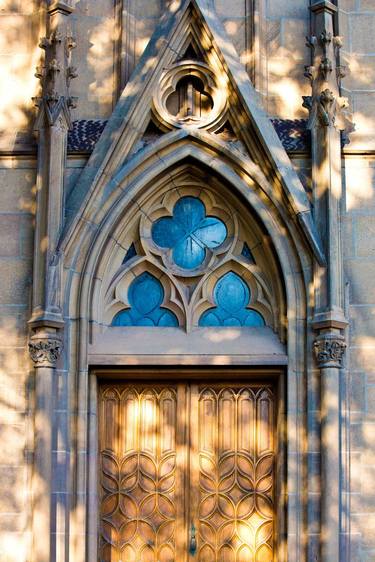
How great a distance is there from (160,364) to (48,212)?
174 cm

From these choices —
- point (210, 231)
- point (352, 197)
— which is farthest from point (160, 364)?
point (352, 197)

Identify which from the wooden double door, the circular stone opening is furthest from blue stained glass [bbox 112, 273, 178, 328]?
the circular stone opening

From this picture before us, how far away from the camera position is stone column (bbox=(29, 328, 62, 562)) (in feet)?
39.4

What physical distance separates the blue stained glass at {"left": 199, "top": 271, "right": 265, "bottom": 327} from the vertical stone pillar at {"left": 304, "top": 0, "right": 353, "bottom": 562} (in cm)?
84

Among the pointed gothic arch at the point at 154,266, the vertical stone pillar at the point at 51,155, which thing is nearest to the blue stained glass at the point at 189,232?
the pointed gothic arch at the point at 154,266

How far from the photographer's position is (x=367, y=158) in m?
12.9

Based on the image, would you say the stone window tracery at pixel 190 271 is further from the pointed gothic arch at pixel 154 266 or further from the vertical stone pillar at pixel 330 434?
the vertical stone pillar at pixel 330 434

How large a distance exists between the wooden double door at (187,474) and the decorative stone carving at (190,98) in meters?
2.50

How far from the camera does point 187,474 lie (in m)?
12.7

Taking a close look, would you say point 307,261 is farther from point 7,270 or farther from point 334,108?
point 7,270

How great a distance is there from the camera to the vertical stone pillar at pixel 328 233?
12.0 metres

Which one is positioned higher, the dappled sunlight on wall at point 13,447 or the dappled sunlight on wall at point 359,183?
the dappled sunlight on wall at point 359,183

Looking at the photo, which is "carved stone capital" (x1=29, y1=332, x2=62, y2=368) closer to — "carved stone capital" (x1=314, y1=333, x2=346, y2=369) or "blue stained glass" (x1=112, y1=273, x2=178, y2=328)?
"blue stained glass" (x1=112, y1=273, x2=178, y2=328)

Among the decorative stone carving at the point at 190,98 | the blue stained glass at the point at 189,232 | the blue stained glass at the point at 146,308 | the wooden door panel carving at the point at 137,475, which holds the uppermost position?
the decorative stone carving at the point at 190,98
